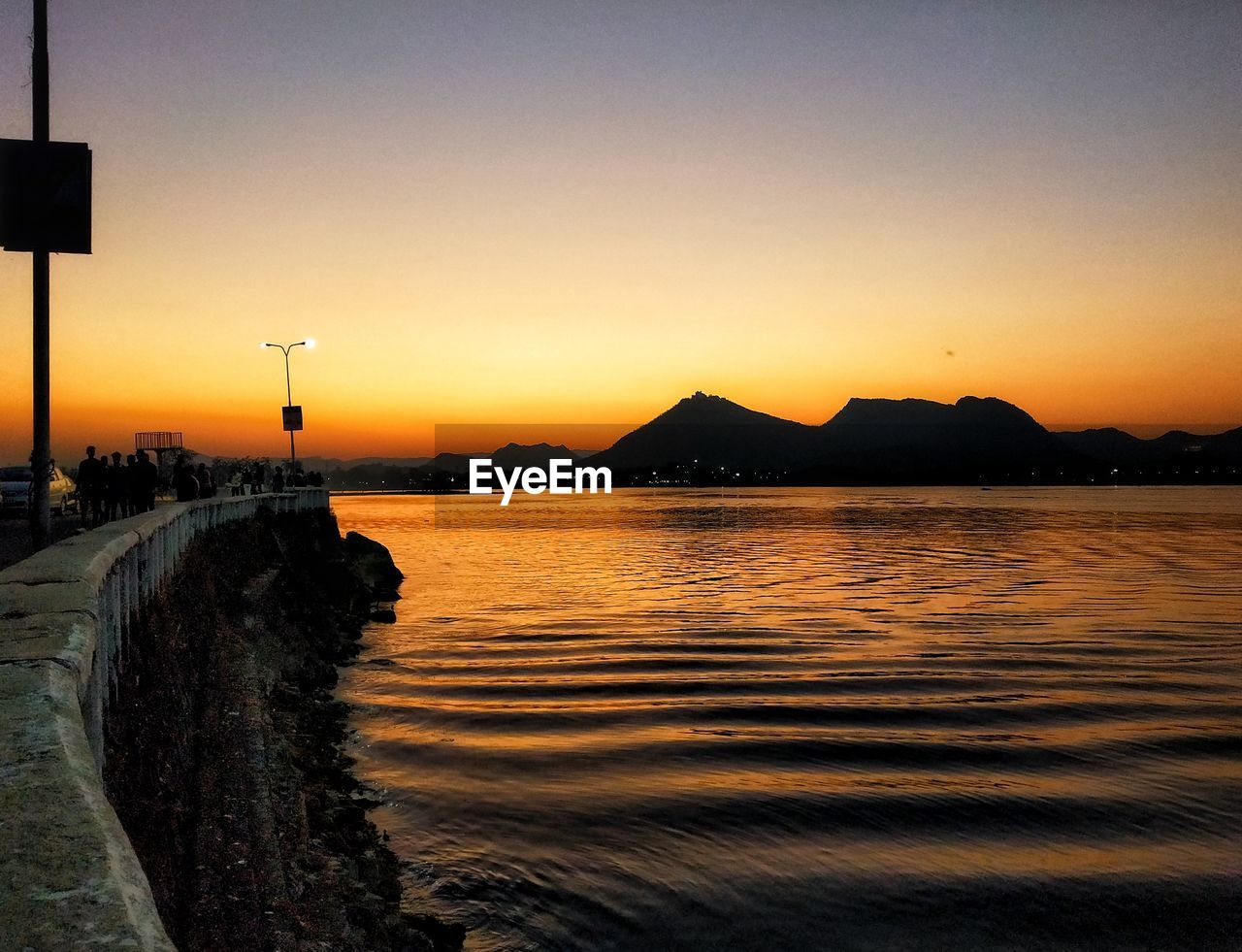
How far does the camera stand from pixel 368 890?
8.27 m

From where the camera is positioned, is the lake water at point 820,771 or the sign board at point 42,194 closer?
the lake water at point 820,771

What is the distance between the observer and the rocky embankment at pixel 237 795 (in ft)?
20.8

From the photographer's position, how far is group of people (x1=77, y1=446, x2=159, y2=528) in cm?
2434

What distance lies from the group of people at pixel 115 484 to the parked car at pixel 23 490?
256 centimetres

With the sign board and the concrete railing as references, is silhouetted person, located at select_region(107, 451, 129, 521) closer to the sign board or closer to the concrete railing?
the sign board

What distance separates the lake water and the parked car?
1418 cm

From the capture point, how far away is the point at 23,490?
1225 inches

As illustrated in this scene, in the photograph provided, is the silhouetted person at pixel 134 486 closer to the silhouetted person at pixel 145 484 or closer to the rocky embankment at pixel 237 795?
the silhouetted person at pixel 145 484

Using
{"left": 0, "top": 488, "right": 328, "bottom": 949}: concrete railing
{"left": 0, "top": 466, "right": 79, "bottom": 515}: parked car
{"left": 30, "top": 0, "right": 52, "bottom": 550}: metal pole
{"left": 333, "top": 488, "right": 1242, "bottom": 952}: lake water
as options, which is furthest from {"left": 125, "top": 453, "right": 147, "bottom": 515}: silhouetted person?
{"left": 0, "top": 488, "right": 328, "bottom": 949}: concrete railing

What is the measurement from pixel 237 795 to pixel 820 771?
7.56m

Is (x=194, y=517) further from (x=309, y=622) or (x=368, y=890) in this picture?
(x=368, y=890)

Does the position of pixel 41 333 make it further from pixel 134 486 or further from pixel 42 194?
pixel 134 486

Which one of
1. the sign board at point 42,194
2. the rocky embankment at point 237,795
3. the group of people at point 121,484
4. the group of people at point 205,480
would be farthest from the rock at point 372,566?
the sign board at point 42,194

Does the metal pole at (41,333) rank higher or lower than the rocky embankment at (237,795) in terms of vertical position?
higher
